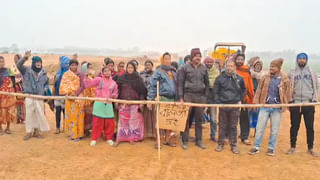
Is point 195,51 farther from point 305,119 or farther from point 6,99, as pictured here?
point 6,99

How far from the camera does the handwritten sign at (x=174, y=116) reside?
543 cm

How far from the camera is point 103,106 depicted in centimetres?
589

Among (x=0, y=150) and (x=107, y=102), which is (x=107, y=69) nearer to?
(x=107, y=102)

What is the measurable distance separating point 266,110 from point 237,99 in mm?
581

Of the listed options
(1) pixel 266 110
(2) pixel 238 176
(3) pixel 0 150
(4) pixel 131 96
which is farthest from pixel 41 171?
(1) pixel 266 110

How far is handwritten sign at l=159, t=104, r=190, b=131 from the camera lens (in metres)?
5.43

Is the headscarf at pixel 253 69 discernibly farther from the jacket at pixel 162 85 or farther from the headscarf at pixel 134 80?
the headscarf at pixel 134 80

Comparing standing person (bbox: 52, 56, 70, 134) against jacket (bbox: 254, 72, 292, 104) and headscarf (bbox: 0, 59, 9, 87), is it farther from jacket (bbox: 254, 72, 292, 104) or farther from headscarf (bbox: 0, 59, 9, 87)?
jacket (bbox: 254, 72, 292, 104)

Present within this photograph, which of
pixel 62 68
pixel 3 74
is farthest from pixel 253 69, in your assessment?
pixel 3 74

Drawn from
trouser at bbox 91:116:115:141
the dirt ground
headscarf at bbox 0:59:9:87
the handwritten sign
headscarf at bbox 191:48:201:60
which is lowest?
the dirt ground

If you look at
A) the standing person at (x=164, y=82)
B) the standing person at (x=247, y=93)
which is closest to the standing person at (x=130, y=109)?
the standing person at (x=164, y=82)

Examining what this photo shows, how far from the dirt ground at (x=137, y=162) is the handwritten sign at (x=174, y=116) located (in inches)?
22.3

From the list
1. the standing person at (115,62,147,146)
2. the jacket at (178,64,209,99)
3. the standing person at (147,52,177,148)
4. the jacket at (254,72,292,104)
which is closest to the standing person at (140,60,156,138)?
the standing person at (115,62,147,146)

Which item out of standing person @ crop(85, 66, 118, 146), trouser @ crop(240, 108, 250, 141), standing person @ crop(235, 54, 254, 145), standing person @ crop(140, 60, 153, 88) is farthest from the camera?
trouser @ crop(240, 108, 250, 141)
